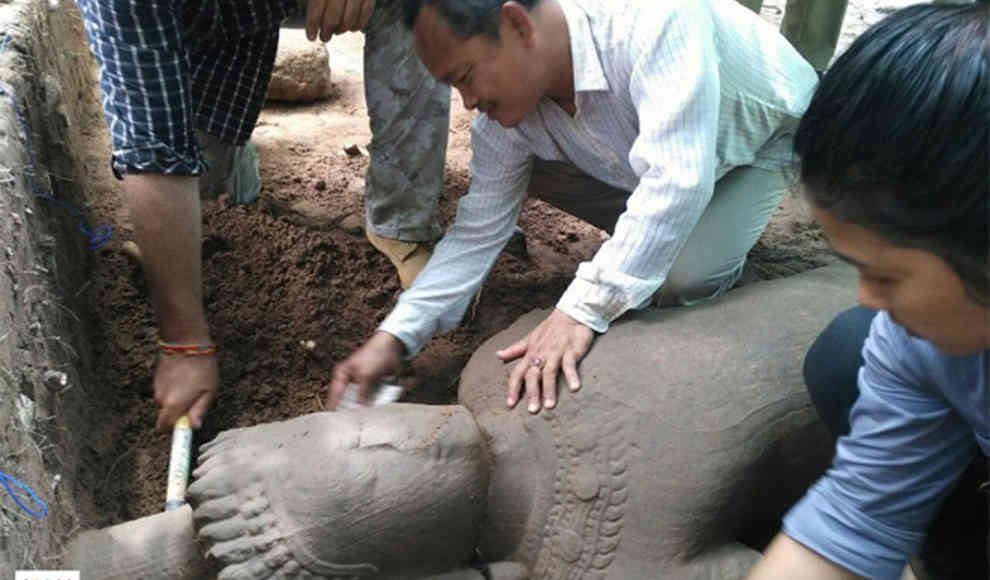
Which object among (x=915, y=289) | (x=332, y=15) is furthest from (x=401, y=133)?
(x=915, y=289)

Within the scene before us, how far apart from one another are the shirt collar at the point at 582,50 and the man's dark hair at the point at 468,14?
182 mm

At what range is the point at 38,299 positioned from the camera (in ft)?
5.98

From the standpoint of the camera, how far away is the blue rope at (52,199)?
79.0 inches

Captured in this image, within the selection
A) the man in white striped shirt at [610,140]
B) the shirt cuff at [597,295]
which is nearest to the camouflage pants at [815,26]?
the man in white striped shirt at [610,140]

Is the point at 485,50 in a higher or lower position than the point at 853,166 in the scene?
lower

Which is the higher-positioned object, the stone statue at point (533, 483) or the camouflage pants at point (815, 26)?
the camouflage pants at point (815, 26)

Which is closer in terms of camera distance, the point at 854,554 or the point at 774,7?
the point at 854,554

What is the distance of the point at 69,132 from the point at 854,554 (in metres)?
2.43

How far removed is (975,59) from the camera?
2.92ft

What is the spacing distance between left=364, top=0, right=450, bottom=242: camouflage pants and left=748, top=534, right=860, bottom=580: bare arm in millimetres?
1570

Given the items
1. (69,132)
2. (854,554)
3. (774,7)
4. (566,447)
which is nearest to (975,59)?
(854,554)

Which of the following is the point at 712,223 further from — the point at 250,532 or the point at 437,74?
the point at 250,532

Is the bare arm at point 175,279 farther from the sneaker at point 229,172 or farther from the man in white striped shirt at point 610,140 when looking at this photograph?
the sneaker at point 229,172

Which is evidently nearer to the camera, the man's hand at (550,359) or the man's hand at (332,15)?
the man's hand at (550,359)
